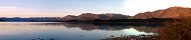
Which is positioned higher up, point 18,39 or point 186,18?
point 186,18

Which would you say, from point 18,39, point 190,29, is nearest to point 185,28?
point 190,29

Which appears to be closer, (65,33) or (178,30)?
Answer: (178,30)

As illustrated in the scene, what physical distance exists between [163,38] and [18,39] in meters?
17.5

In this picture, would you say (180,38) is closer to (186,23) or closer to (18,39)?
(186,23)

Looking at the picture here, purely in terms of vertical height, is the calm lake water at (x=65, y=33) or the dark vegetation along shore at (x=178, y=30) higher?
the dark vegetation along shore at (x=178, y=30)

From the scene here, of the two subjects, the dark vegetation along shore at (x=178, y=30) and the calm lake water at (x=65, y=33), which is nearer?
the dark vegetation along shore at (x=178, y=30)

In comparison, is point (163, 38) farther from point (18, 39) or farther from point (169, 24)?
point (18, 39)

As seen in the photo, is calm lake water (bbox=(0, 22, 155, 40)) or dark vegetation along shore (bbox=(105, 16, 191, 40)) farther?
calm lake water (bbox=(0, 22, 155, 40))

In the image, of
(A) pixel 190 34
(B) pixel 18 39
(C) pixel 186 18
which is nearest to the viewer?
(A) pixel 190 34

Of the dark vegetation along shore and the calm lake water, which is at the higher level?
the dark vegetation along shore

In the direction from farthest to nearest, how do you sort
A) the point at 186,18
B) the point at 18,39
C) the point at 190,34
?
the point at 18,39 < the point at 186,18 < the point at 190,34

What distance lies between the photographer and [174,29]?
1287 cm

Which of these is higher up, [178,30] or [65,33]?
[178,30]

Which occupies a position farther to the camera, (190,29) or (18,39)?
(18,39)
